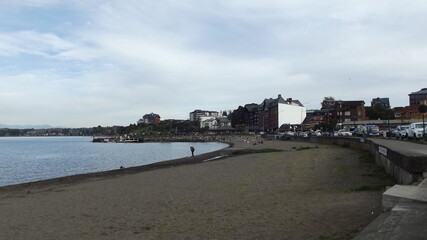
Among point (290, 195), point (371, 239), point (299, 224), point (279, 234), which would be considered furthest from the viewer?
point (290, 195)

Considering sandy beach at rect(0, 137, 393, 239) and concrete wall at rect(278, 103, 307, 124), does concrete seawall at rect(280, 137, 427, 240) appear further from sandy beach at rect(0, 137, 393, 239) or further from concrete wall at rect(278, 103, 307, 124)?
concrete wall at rect(278, 103, 307, 124)

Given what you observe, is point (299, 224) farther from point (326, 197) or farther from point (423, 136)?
point (423, 136)

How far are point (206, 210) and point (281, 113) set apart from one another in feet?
534

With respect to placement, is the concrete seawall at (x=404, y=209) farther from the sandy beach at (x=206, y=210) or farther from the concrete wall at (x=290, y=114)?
the concrete wall at (x=290, y=114)

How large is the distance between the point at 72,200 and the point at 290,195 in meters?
9.49

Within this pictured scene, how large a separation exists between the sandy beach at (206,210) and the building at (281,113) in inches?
6053

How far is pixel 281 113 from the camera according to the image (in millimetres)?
173000

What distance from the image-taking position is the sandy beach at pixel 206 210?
9.91 m

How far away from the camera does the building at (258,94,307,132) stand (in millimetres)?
174000

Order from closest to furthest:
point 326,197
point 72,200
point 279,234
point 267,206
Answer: point 279,234 → point 267,206 → point 326,197 → point 72,200

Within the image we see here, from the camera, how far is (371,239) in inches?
244

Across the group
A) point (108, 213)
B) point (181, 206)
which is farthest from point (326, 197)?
point (108, 213)

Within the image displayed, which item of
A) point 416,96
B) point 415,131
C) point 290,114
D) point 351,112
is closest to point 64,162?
point 415,131

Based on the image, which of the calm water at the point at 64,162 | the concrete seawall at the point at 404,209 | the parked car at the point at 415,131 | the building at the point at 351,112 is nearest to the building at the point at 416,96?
the building at the point at 351,112
